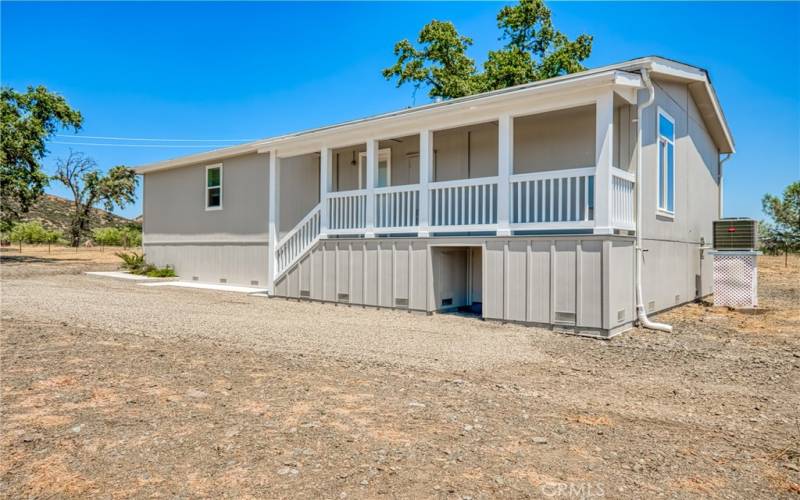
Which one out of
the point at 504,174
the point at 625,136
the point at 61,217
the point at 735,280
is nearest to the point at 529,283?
the point at 504,174

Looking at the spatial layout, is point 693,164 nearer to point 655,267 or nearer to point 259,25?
point 655,267

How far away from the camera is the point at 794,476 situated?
2.50 meters

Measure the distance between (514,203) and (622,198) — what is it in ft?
5.77

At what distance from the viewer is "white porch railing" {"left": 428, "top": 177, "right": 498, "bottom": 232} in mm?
7879

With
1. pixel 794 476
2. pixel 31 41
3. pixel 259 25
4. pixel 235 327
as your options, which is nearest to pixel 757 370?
pixel 794 476

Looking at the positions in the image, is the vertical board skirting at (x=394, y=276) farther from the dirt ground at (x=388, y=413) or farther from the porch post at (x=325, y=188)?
the dirt ground at (x=388, y=413)

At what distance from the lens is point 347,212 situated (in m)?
9.79

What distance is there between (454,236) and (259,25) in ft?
46.1

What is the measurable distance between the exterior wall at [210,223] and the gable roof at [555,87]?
0.39 metres

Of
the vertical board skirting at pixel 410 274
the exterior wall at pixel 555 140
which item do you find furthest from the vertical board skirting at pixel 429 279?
the exterior wall at pixel 555 140

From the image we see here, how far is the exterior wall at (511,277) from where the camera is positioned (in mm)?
6602

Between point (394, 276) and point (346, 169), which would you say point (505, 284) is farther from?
point (346, 169)

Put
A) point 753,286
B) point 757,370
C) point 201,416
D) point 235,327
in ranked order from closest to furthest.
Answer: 1. point 201,416
2. point 757,370
3. point 235,327
4. point 753,286

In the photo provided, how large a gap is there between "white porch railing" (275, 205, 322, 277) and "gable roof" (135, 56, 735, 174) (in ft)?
5.56
